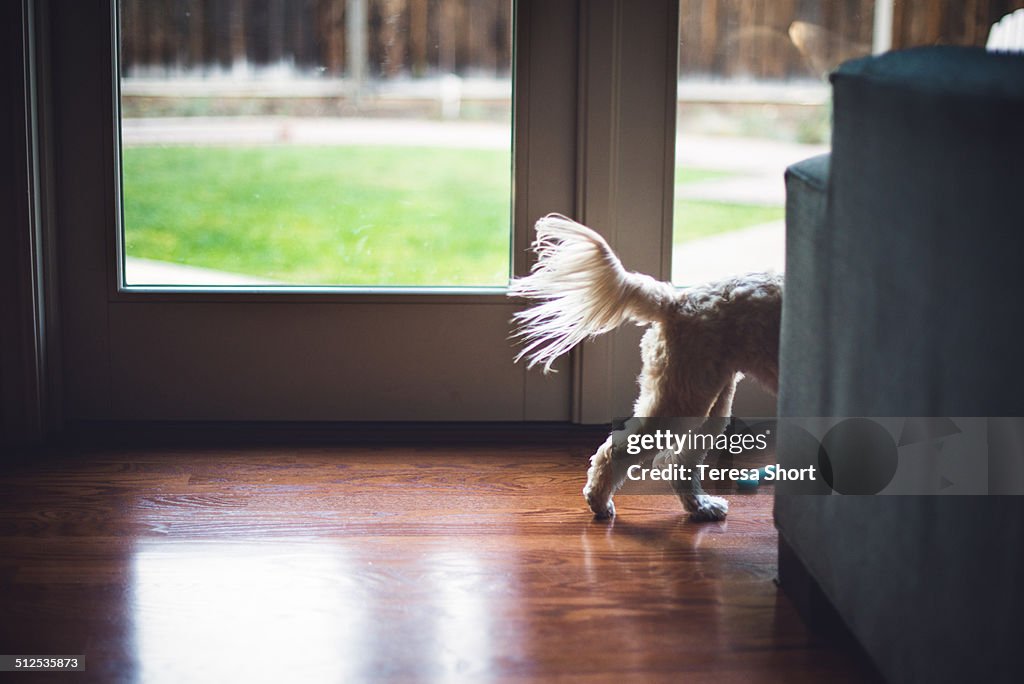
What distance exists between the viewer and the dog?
189cm

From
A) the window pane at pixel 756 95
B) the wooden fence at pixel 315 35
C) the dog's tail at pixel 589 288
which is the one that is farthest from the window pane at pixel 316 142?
the dog's tail at pixel 589 288

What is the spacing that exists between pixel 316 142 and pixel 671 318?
41.7 inches

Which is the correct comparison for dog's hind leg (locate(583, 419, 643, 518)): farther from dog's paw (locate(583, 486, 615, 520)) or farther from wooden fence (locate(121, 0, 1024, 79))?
wooden fence (locate(121, 0, 1024, 79))

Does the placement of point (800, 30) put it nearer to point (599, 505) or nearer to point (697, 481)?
point (697, 481)

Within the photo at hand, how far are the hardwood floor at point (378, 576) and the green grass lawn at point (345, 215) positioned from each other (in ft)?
1.57

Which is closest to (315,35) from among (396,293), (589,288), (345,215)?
(345,215)

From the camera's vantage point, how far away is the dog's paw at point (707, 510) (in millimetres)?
2027

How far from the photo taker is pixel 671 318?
1933mm

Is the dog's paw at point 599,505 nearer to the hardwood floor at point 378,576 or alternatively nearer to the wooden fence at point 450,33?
the hardwood floor at point 378,576

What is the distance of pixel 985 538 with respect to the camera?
98cm

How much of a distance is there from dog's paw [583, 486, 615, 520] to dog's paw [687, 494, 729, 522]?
16cm

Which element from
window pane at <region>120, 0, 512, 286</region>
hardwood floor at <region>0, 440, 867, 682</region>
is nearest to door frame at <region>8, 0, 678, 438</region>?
window pane at <region>120, 0, 512, 286</region>

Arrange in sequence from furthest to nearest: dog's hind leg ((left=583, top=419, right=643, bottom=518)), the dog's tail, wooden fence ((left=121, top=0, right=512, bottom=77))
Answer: wooden fence ((left=121, top=0, right=512, bottom=77)) < dog's hind leg ((left=583, top=419, right=643, bottom=518)) < the dog's tail

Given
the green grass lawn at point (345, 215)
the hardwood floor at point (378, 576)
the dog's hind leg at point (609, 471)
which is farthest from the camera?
the green grass lawn at point (345, 215)
